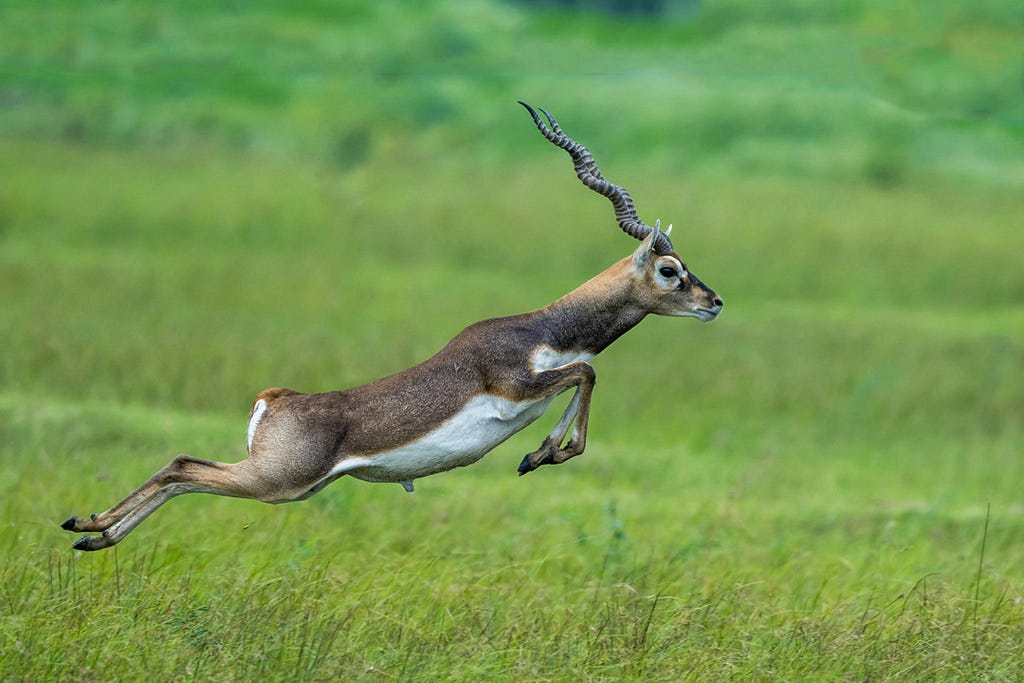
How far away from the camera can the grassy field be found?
849 centimetres

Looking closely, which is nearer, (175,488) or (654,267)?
(175,488)

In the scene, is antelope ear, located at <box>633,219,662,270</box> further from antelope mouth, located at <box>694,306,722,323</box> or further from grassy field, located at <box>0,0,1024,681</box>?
grassy field, located at <box>0,0,1024,681</box>

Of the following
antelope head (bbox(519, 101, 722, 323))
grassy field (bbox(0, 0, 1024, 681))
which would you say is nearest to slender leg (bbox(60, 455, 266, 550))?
grassy field (bbox(0, 0, 1024, 681))

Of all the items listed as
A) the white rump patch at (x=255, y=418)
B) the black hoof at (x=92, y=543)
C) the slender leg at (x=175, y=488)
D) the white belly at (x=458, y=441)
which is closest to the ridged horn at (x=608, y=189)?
the white belly at (x=458, y=441)

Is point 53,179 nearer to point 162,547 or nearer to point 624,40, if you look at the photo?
point 624,40

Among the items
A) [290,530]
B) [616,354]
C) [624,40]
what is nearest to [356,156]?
[624,40]

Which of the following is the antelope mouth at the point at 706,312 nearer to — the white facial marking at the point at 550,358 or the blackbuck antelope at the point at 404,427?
the white facial marking at the point at 550,358

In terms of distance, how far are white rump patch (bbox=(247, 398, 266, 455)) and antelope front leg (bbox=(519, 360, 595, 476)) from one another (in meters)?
1.18

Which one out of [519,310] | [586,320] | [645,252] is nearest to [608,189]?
[645,252]

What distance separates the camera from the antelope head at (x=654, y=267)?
286 inches

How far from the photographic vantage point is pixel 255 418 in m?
7.08

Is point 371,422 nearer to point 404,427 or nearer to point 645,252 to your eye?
point 404,427

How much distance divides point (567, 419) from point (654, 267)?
883 mm

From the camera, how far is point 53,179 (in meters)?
31.7
